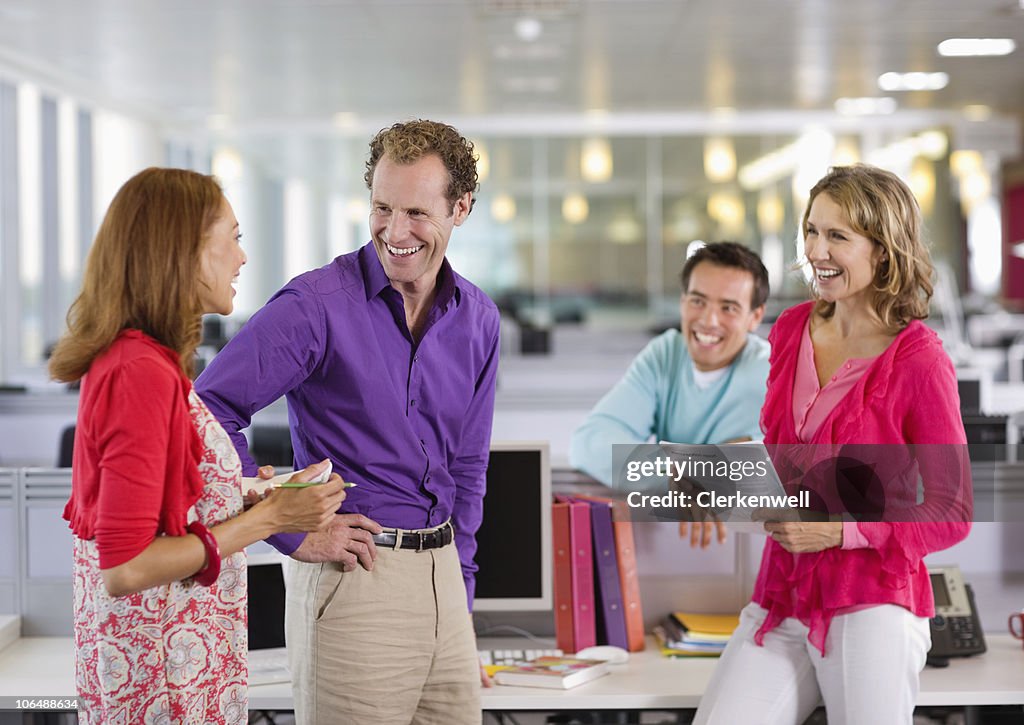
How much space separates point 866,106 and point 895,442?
34.7ft

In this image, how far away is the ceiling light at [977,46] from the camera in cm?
825

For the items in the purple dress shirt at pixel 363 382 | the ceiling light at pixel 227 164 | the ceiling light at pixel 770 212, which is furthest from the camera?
the ceiling light at pixel 770 212

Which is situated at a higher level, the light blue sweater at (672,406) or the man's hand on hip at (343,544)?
the light blue sweater at (672,406)

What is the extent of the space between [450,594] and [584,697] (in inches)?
16.4

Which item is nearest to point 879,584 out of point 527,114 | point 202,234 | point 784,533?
point 784,533

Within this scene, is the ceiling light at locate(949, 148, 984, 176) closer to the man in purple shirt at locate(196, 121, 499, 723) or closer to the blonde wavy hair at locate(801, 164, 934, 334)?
the blonde wavy hair at locate(801, 164, 934, 334)

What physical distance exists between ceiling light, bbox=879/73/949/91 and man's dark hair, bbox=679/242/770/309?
25.7 feet

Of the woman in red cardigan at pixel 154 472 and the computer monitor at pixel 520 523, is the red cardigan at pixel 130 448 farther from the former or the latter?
the computer monitor at pixel 520 523

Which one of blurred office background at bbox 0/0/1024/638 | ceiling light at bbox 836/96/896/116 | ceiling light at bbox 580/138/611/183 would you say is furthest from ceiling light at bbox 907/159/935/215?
ceiling light at bbox 580/138/611/183

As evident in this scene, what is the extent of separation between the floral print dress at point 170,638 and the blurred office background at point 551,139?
4.06 ft

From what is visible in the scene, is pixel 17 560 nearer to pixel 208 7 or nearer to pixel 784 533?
pixel 784 533

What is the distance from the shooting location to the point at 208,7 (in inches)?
280

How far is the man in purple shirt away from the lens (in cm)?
169

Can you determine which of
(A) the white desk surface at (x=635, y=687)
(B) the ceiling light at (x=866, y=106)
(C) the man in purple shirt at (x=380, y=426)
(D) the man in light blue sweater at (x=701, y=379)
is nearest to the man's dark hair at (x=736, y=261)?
(D) the man in light blue sweater at (x=701, y=379)
